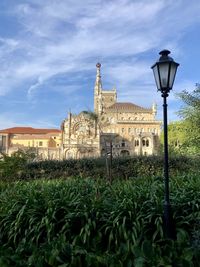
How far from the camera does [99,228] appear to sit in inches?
219

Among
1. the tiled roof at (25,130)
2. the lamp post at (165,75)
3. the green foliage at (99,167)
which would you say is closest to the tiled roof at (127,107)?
the tiled roof at (25,130)

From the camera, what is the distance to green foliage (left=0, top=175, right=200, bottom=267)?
409 centimetres

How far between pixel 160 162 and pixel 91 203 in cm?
1193

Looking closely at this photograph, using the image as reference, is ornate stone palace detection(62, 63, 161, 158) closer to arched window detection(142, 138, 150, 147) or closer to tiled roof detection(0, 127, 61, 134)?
arched window detection(142, 138, 150, 147)

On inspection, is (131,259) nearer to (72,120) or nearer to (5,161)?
(5,161)

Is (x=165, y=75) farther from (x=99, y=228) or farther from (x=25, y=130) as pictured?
(x=25, y=130)

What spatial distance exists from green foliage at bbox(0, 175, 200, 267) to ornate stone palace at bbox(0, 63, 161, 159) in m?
62.4

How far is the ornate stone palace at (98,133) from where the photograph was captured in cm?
7769

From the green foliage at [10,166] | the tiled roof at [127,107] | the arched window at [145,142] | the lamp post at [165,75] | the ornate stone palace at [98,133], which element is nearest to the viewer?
the lamp post at [165,75]

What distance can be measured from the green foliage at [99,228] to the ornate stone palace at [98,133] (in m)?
62.4

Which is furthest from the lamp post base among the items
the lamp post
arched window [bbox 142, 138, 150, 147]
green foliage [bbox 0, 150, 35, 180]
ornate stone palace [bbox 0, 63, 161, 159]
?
arched window [bbox 142, 138, 150, 147]

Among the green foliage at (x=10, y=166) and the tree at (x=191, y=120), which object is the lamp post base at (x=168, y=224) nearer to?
the green foliage at (x=10, y=166)

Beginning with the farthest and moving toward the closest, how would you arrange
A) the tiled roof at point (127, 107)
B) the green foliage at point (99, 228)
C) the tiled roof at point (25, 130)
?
the tiled roof at point (25, 130), the tiled roof at point (127, 107), the green foliage at point (99, 228)

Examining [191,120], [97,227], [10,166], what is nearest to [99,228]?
[97,227]
